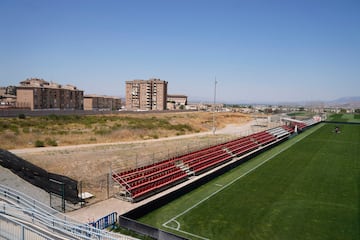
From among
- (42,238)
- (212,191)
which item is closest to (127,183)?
(212,191)

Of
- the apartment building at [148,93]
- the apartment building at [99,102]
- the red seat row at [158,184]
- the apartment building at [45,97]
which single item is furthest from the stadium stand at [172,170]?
the apartment building at [148,93]

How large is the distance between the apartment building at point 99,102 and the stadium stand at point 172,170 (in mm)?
104682

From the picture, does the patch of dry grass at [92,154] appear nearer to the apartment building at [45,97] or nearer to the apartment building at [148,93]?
the apartment building at [45,97]

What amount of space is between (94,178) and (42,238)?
998 centimetres

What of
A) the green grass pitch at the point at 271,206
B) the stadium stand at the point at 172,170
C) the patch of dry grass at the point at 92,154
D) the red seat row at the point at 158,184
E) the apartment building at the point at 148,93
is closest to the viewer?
the green grass pitch at the point at 271,206

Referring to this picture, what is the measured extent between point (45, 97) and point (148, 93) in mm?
59821

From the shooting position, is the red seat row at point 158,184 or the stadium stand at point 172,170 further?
the stadium stand at point 172,170

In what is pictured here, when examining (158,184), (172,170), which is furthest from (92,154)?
(158,184)

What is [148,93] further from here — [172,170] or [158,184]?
[158,184]

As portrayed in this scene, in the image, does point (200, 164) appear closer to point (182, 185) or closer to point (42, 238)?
point (182, 185)

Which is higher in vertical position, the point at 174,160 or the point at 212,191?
the point at 174,160

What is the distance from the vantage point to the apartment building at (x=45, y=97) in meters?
84.6

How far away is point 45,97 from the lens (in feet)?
296

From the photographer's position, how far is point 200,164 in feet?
72.0
